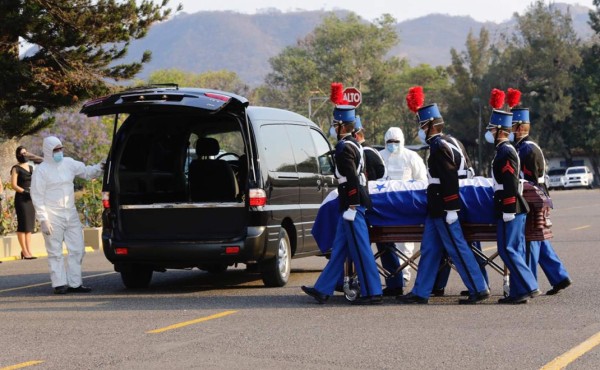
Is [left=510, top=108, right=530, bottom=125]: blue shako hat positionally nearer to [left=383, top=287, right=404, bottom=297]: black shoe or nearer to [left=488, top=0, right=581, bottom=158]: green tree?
[left=383, top=287, right=404, bottom=297]: black shoe

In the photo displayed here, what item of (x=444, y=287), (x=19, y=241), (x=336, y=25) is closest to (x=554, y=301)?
(x=444, y=287)

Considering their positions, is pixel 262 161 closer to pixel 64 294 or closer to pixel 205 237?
pixel 205 237

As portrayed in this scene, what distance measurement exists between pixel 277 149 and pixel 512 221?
3423 millimetres

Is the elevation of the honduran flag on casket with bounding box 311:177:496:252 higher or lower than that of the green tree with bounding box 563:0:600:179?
lower

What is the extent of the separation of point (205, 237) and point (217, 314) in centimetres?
217

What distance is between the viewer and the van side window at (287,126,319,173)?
1460cm

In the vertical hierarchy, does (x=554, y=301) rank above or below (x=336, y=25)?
below

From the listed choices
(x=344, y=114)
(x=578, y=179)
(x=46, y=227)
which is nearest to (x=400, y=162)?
(x=344, y=114)

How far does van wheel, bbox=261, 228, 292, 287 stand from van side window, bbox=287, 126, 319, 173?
1108 millimetres

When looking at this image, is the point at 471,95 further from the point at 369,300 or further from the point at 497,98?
the point at 369,300

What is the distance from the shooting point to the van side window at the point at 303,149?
14602 millimetres

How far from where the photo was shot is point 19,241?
819 inches

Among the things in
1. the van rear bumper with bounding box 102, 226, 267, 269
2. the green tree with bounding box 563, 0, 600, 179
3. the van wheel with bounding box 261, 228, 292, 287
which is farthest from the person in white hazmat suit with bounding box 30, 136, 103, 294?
the green tree with bounding box 563, 0, 600, 179

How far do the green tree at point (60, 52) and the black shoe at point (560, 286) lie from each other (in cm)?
1437
